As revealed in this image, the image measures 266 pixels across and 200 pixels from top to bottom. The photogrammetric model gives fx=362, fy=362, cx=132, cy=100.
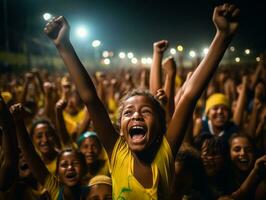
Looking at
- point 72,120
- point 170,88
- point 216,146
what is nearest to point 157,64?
point 170,88

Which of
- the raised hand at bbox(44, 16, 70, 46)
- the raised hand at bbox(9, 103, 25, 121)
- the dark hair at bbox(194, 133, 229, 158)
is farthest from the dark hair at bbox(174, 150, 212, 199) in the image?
the raised hand at bbox(44, 16, 70, 46)

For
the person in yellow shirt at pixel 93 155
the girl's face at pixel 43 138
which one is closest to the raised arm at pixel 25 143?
the person in yellow shirt at pixel 93 155

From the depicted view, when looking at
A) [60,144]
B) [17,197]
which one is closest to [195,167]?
[17,197]

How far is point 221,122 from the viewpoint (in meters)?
4.78

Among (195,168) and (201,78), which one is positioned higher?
(201,78)

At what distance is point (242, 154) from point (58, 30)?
2.37 metres

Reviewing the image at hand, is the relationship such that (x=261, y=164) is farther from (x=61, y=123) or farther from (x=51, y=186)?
(x=61, y=123)

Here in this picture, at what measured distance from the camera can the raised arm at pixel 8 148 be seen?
266 cm

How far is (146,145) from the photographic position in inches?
89.0

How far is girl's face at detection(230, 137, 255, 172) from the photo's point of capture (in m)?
3.68

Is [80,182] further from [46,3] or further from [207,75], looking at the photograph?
[46,3]

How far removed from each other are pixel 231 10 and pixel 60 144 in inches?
123

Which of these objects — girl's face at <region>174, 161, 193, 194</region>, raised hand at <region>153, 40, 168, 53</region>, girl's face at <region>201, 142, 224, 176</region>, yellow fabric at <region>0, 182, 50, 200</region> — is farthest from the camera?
girl's face at <region>201, 142, 224, 176</region>

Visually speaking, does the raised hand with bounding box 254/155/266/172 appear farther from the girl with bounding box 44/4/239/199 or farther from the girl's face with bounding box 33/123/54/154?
the girl's face with bounding box 33/123/54/154
